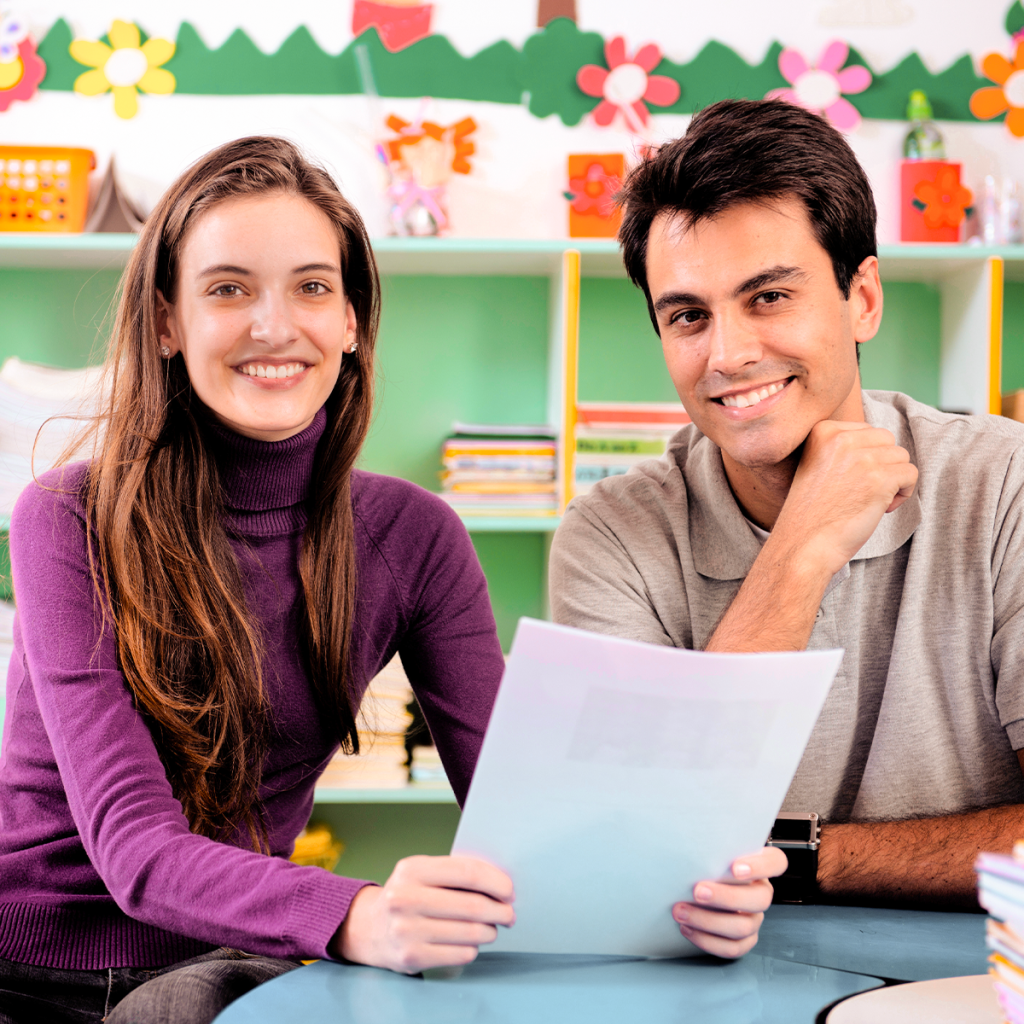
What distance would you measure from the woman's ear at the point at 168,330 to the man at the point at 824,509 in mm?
552

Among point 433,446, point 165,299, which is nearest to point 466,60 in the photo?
point 433,446

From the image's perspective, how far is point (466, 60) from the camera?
100 inches

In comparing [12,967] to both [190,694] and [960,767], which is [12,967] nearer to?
[190,694]

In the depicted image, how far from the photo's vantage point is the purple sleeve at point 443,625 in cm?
124

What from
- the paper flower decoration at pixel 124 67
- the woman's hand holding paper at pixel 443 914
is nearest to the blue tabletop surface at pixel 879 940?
the woman's hand holding paper at pixel 443 914

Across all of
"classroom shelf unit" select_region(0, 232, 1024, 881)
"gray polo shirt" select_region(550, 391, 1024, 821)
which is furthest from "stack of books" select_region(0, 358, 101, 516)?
"gray polo shirt" select_region(550, 391, 1024, 821)

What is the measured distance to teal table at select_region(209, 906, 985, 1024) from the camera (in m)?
0.64

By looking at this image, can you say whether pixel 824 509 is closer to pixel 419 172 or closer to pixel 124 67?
pixel 419 172

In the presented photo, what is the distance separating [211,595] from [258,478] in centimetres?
17

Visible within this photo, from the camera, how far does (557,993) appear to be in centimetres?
68

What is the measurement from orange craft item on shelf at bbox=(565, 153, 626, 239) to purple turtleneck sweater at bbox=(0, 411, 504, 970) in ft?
4.19

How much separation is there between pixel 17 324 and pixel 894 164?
221cm

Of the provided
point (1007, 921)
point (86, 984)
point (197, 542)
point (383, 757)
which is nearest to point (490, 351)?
point (383, 757)

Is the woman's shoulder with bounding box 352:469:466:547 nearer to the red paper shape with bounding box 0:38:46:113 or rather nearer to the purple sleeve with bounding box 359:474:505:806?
the purple sleeve with bounding box 359:474:505:806
